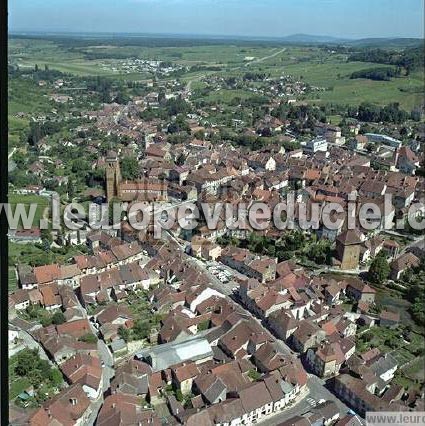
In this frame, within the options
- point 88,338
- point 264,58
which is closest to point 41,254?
point 88,338

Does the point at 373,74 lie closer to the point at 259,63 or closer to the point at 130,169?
the point at 130,169

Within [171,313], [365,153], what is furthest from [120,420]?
[365,153]

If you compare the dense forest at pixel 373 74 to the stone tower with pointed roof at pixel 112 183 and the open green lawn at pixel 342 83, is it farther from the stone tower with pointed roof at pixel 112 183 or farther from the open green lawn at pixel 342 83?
the stone tower with pointed roof at pixel 112 183

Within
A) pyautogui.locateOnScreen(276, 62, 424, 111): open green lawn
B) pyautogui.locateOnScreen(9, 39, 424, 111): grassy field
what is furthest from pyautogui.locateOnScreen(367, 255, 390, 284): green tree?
pyautogui.locateOnScreen(276, 62, 424, 111): open green lawn

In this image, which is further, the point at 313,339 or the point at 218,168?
the point at 218,168

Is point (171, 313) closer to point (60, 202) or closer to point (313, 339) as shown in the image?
point (313, 339)

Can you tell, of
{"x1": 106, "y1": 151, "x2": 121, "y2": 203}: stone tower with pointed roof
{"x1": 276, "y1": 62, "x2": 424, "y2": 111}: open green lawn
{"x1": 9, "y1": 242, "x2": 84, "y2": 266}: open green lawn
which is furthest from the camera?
{"x1": 276, "y1": 62, "x2": 424, "y2": 111}: open green lawn

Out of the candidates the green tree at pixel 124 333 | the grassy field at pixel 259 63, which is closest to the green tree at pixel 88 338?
the green tree at pixel 124 333

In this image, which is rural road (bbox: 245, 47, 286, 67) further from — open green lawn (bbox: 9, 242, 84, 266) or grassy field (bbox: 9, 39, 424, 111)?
open green lawn (bbox: 9, 242, 84, 266)
